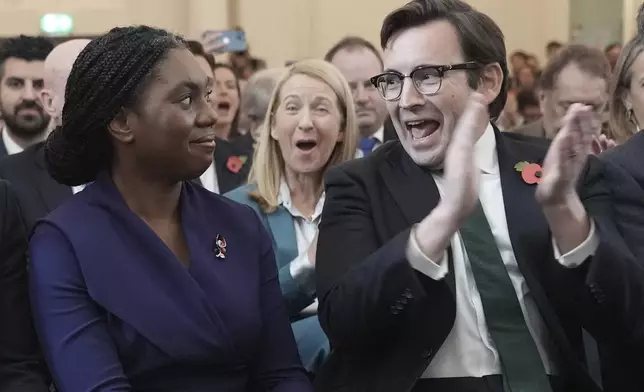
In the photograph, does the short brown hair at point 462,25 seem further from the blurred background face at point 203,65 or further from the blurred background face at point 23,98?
the blurred background face at point 23,98

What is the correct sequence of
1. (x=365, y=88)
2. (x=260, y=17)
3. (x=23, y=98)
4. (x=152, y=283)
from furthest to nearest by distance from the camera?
1. (x=260, y=17)
2. (x=365, y=88)
3. (x=23, y=98)
4. (x=152, y=283)

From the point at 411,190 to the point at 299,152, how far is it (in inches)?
38.8

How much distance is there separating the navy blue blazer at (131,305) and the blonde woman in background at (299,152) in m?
0.76

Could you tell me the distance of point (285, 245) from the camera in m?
3.04

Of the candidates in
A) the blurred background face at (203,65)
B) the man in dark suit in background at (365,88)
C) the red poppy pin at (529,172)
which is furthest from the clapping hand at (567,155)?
the man in dark suit in background at (365,88)

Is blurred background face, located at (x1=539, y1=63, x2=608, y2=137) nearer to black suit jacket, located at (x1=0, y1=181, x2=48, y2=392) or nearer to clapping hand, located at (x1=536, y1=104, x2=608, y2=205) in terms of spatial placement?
clapping hand, located at (x1=536, y1=104, x2=608, y2=205)

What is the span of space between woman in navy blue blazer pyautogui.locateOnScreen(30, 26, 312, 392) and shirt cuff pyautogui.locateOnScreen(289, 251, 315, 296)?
1.33ft

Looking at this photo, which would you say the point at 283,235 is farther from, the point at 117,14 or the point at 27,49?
the point at 117,14

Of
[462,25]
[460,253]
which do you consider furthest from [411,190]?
[462,25]

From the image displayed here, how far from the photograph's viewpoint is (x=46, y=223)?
2.14 meters

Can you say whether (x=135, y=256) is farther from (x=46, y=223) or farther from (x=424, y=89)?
(x=424, y=89)

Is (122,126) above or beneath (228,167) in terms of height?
above

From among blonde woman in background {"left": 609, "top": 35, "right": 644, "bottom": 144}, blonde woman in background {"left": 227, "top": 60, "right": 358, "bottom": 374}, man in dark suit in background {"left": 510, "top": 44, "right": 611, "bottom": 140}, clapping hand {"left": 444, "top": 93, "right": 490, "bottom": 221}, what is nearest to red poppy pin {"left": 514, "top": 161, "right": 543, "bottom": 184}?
clapping hand {"left": 444, "top": 93, "right": 490, "bottom": 221}

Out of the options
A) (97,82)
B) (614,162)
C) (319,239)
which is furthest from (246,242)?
(614,162)
